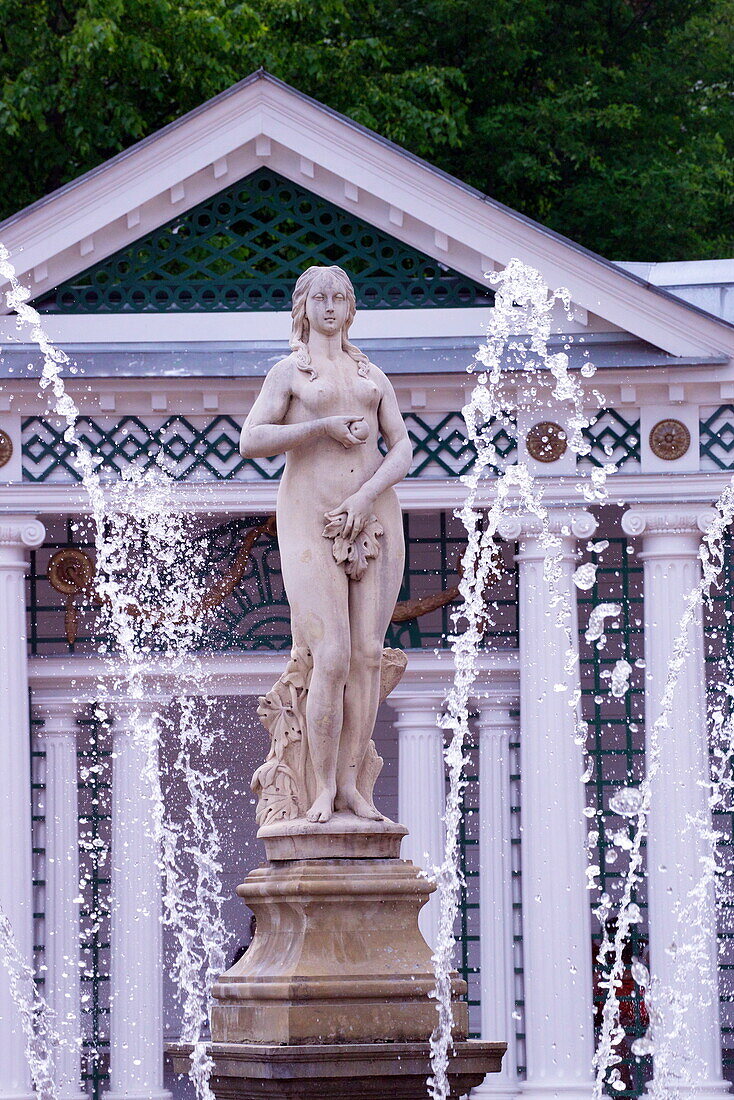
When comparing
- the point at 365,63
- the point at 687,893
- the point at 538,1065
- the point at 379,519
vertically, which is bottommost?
the point at 538,1065

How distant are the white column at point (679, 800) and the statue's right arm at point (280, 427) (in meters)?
7.99

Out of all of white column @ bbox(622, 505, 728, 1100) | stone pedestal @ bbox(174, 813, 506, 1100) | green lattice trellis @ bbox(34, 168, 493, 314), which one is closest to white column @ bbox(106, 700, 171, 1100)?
green lattice trellis @ bbox(34, 168, 493, 314)

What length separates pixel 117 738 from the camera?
654 inches

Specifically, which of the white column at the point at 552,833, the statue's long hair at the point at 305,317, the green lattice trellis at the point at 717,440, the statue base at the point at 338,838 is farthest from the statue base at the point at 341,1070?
the green lattice trellis at the point at 717,440

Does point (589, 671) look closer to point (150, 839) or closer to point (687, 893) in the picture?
point (687, 893)

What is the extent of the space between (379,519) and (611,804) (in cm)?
849

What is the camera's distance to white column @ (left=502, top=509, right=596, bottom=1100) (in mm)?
15773

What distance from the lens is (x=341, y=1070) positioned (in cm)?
757

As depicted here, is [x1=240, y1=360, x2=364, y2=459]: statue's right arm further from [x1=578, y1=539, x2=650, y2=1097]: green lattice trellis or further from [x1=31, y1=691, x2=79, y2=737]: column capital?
[x1=31, y1=691, x2=79, y2=737]: column capital

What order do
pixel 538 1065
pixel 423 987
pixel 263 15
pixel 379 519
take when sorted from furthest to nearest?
pixel 263 15, pixel 538 1065, pixel 379 519, pixel 423 987

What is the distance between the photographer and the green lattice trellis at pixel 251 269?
16.7 m

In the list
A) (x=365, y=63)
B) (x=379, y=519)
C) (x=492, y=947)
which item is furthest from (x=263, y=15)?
(x=379, y=519)

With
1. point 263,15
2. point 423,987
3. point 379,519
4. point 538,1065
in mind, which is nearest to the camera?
point 423,987

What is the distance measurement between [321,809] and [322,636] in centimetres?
70
